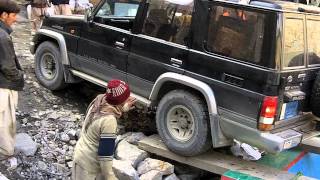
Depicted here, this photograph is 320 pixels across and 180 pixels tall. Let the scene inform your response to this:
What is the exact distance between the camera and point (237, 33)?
514 centimetres

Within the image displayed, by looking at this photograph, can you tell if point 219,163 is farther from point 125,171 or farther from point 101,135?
point 101,135

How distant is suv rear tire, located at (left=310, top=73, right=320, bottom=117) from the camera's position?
5.32 metres

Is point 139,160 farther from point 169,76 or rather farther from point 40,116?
point 40,116

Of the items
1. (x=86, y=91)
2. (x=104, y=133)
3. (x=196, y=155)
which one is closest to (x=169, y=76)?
(x=196, y=155)

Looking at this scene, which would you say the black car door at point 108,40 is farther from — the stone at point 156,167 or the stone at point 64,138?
the stone at point 156,167

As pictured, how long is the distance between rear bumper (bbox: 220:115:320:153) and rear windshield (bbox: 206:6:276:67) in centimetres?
74

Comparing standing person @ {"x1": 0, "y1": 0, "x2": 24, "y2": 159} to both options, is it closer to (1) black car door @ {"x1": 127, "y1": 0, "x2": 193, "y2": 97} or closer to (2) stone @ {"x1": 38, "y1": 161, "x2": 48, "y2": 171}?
(2) stone @ {"x1": 38, "y1": 161, "x2": 48, "y2": 171}

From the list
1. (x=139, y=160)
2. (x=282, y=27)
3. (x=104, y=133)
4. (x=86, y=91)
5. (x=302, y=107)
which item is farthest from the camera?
(x=86, y=91)

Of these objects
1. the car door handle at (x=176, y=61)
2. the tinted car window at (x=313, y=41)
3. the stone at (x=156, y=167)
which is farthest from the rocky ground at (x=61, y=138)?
the tinted car window at (x=313, y=41)

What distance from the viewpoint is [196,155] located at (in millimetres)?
5719

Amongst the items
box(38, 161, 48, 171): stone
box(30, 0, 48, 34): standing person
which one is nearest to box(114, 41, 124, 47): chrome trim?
box(38, 161, 48, 171): stone

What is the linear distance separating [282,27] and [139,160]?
2.51 meters

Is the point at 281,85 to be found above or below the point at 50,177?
above

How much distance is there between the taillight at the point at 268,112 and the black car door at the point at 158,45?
1.19m
